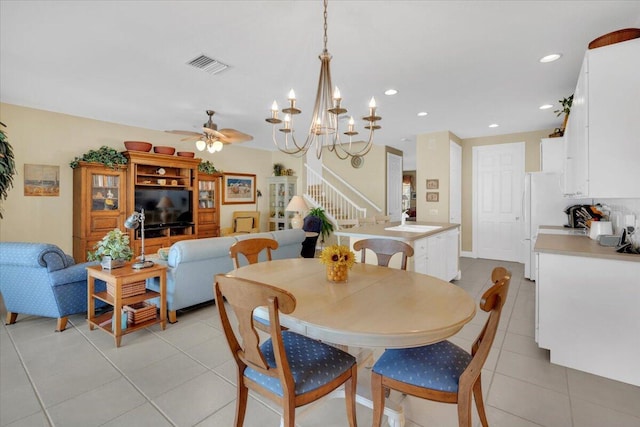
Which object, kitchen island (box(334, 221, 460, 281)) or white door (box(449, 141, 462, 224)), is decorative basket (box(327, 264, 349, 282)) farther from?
white door (box(449, 141, 462, 224))

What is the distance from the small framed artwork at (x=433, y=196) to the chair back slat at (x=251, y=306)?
517 cm

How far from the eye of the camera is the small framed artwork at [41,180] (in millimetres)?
4496

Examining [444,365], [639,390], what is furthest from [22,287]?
[639,390]

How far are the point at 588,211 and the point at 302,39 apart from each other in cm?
378

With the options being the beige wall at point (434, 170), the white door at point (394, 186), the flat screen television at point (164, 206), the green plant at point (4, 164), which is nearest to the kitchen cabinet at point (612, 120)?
the beige wall at point (434, 170)

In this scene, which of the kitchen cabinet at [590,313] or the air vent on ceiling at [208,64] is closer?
the kitchen cabinet at [590,313]

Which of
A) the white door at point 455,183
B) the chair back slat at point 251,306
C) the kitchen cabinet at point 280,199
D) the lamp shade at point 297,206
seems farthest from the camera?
the kitchen cabinet at point 280,199

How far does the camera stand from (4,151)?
3516mm

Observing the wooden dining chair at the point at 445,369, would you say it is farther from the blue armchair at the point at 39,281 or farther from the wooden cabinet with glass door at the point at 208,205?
the wooden cabinet with glass door at the point at 208,205

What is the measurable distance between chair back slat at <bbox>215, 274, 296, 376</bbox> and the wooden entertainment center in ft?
15.4

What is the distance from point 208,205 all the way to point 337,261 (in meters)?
5.42

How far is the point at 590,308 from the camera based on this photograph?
87.7 inches

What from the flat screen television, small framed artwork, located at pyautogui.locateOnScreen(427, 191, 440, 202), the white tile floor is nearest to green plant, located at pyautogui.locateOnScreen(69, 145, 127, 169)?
the flat screen television

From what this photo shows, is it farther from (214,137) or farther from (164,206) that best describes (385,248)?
(164,206)
